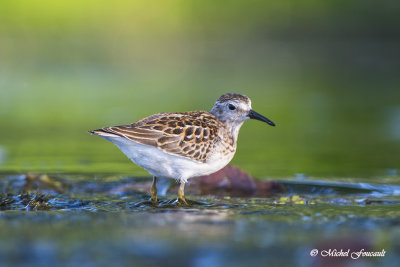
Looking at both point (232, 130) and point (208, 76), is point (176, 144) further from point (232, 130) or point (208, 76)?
point (208, 76)

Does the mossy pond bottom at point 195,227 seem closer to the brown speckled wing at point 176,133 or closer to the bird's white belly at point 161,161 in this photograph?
the bird's white belly at point 161,161

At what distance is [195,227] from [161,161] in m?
1.46

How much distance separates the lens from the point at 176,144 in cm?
705

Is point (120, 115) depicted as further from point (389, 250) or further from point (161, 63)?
point (161, 63)

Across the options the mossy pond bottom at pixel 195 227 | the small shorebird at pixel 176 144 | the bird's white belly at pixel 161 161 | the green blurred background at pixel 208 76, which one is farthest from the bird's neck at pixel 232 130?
the green blurred background at pixel 208 76

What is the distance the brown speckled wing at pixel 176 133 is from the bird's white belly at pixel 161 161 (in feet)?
0.21

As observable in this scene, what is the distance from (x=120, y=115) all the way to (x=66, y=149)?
342 cm

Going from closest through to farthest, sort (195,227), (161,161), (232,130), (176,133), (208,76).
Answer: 1. (195,227)
2. (161,161)
3. (176,133)
4. (232,130)
5. (208,76)

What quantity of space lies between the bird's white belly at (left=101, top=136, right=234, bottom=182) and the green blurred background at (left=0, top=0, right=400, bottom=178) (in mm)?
1985

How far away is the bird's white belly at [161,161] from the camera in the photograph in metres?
6.89

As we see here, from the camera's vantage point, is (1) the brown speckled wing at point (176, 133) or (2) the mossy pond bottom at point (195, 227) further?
(1) the brown speckled wing at point (176, 133)

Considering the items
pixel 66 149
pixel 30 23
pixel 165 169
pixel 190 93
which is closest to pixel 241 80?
pixel 190 93

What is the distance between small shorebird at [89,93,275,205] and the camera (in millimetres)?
6844

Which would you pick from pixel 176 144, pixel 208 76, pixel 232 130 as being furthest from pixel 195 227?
pixel 208 76
